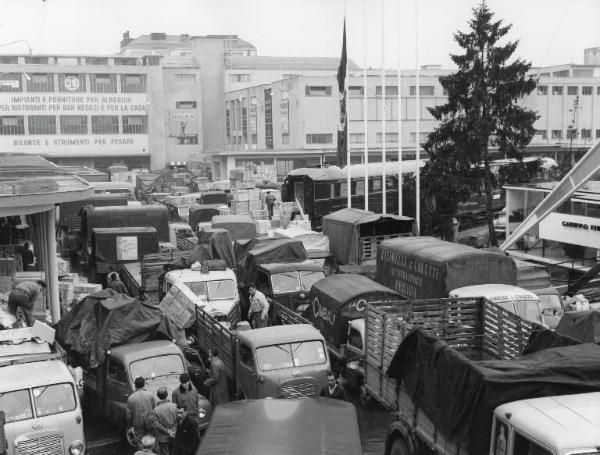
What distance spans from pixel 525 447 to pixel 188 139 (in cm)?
8199

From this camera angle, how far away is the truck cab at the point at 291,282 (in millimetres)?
20422

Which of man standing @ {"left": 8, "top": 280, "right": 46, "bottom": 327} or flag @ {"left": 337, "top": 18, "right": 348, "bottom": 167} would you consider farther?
flag @ {"left": 337, "top": 18, "right": 348, "bottom": 167}

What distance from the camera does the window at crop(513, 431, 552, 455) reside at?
298 inches

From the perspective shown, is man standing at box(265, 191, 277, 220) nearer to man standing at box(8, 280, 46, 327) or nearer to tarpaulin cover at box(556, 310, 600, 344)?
man standing at box(8, 280, 46, 327)

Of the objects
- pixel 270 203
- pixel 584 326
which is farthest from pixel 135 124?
pixel 584 326

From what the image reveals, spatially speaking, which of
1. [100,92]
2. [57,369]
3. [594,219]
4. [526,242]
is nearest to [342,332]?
[57,369]

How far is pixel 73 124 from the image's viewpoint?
7906 centimetres

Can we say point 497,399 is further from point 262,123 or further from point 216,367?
point 262,123

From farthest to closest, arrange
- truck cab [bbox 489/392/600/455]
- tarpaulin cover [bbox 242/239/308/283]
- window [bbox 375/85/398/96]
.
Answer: window [bbox 375/85/398/96]
tarpaulin cover [bbox 242/239/308/283]
truck cab [bbox 489/392/600/455]

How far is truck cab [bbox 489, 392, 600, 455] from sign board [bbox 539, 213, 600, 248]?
2106 cm

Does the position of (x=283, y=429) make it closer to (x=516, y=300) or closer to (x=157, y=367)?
(x=157, y=367)

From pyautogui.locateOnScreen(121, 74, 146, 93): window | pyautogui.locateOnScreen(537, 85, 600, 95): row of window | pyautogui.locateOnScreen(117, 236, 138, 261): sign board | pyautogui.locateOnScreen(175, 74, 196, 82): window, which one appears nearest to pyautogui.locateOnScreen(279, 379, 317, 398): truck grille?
pyautogui.locateOnScreen(117, 236, 138, 261): sign board

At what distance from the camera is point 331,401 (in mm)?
10156

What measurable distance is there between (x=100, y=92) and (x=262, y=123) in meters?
17.4
